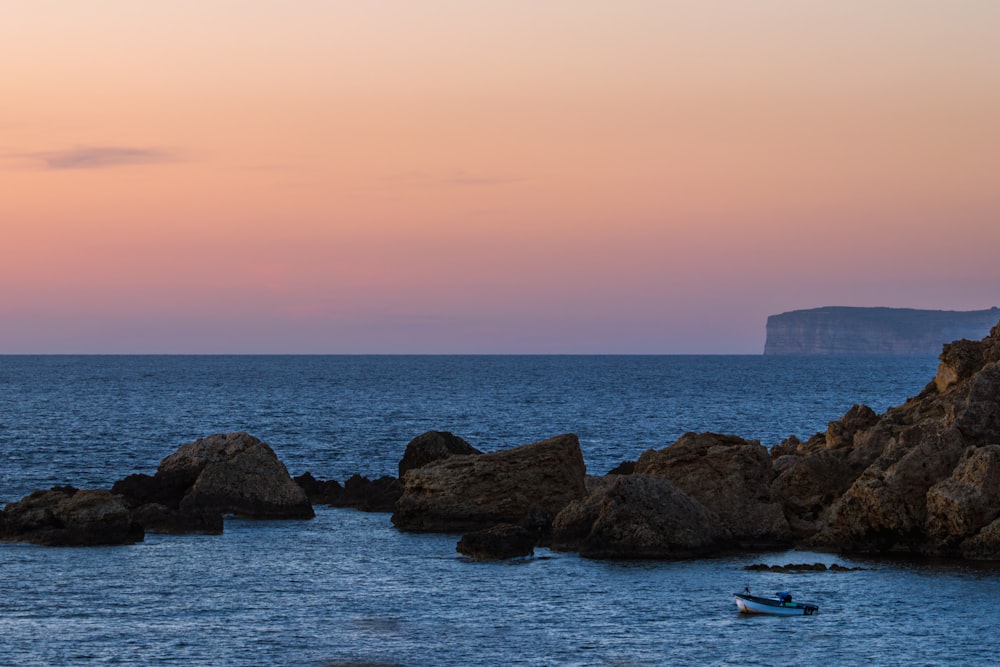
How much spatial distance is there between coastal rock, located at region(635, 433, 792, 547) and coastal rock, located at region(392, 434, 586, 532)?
4532 mm

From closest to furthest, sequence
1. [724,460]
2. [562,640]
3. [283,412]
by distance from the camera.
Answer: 1. [562,640]
2. [724,460]
3. [283,412]

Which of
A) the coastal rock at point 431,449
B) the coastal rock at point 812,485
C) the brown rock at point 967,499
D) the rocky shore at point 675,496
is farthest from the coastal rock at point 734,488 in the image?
the coastal rock at point 431,449

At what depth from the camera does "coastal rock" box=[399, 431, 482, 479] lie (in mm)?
65125

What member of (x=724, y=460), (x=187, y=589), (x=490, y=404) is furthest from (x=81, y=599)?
(x=490, y=404)

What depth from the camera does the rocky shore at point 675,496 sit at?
47469mm

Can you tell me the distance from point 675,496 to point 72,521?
2406cm

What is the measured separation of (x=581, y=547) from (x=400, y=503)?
38.3 feet

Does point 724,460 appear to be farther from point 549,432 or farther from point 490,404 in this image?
point 490,404

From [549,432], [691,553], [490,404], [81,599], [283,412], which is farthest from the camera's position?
[490,404]

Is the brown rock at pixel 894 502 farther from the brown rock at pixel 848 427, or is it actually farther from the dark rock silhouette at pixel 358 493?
the dark rock silhouette at pixel 358 493

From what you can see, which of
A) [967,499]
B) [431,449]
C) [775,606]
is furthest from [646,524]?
[431,449]

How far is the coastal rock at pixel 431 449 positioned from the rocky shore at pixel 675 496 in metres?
2.27

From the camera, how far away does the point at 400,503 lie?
2247 inches

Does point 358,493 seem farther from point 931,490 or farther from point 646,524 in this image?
point 931,490
